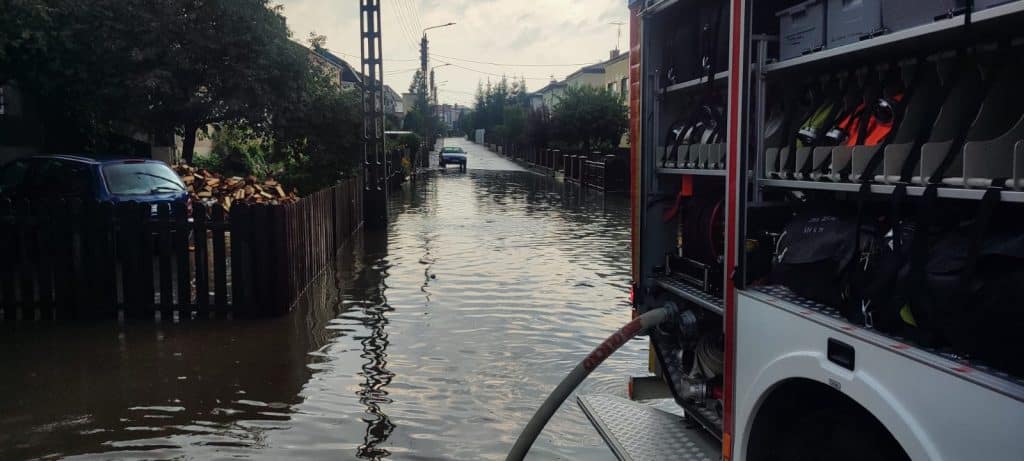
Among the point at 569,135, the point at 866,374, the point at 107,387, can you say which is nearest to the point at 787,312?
the point at 866,374

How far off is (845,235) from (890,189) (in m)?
0.34

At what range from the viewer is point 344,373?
22.0ft

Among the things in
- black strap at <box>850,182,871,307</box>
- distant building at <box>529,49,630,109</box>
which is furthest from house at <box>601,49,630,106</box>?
black strap at <box>850,182,871,307</box>

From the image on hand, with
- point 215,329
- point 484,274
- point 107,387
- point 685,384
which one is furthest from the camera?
point 484,274

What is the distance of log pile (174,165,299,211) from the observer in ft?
52.3

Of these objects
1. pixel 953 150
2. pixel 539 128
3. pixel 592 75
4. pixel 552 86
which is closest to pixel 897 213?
pixel 953 150

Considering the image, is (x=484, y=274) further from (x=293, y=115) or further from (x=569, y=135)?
(x=569, y=135)

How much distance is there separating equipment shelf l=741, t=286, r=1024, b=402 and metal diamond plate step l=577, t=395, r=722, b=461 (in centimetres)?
113

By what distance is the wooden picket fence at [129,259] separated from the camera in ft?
27.0

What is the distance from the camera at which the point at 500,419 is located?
5719 mm

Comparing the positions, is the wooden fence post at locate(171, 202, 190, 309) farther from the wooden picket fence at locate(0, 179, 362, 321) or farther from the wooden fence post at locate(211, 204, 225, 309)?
the wooden fence post at locate(211, 204, 225, 309)

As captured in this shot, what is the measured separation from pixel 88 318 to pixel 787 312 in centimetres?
730

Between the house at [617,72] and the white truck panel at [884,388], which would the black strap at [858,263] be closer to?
the white truck panel at [884,388]

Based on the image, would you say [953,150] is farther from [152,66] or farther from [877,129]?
[152,66]
